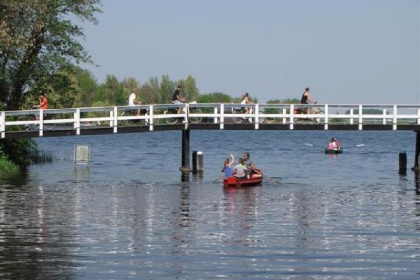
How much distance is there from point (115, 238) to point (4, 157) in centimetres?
2636

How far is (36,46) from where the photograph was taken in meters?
58.7

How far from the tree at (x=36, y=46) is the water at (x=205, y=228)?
7.39 meters

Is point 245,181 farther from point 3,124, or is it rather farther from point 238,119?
point 3,124

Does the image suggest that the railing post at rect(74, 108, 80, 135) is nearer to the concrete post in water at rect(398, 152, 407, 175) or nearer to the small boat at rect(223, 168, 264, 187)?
the small boat at rect(223, 168, 264, 187)

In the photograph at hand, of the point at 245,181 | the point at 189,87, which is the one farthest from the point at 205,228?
the point at 189,87

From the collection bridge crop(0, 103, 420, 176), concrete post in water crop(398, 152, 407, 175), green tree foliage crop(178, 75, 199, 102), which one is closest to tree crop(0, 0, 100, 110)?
bridge crop(0, 103, 420, 176)

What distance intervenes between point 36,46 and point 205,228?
30.1 m

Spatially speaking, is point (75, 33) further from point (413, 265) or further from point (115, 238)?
point (413, 265)

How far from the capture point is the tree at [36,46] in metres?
55.8

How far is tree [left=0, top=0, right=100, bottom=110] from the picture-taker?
55812mm

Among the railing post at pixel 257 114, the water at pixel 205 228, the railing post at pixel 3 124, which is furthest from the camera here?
the railing post at pixel 257 114

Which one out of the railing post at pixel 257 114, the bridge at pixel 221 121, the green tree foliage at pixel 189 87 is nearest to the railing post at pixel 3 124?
the bridge at pixel 221 121

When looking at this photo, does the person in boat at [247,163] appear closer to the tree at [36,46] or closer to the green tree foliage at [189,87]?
the tree at [36,46]

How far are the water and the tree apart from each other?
7.39 meters
